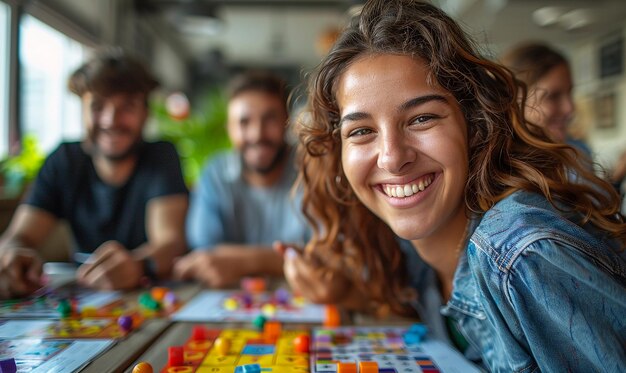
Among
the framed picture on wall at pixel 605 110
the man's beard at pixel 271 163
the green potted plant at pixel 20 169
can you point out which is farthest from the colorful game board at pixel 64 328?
the framed picture on wall at pixel 605 110

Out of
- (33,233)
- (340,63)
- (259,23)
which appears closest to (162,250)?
(33,233)

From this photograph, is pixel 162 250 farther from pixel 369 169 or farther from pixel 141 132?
pixel 369 169


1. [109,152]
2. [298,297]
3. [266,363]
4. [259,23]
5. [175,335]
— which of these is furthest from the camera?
[259,23]

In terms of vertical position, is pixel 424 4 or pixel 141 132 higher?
pixel 424 4

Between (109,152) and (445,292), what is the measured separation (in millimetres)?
1300

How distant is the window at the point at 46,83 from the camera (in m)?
3.35

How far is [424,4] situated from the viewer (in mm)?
933

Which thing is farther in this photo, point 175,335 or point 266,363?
point 175,335

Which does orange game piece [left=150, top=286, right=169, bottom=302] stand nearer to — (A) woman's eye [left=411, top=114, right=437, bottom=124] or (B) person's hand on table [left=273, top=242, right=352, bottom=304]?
(B) person's hand on table [left=273, top=242, right=352, bottom=304]

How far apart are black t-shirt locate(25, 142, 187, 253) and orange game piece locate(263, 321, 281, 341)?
939mm

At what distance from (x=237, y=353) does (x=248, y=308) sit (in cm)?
32

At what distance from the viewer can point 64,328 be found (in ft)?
3.31

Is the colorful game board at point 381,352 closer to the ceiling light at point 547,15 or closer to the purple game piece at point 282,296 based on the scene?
the purple game piece at point 282,296

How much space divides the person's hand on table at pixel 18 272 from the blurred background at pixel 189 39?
4.19ft
